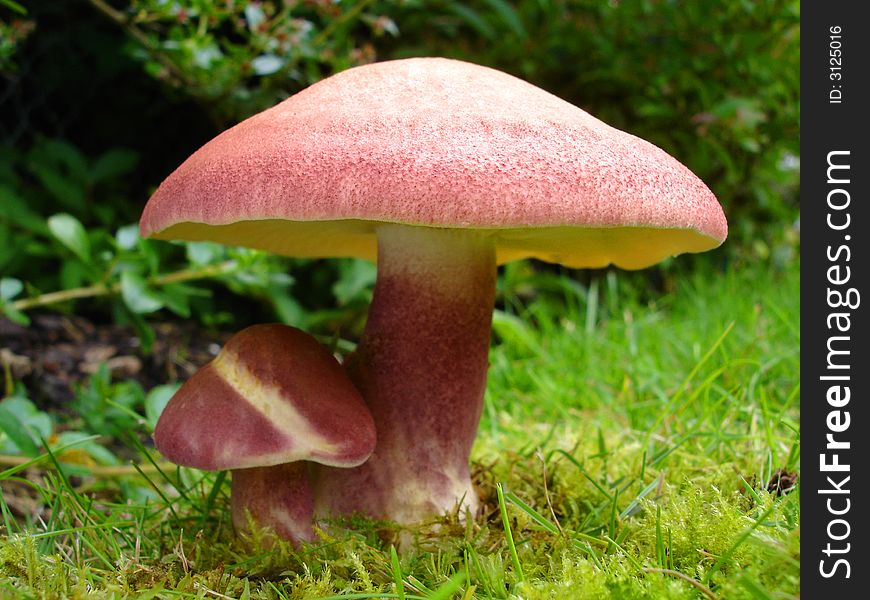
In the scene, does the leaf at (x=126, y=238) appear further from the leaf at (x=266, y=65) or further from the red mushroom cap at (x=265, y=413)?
the red mushroom cap at (x=265, y=413)

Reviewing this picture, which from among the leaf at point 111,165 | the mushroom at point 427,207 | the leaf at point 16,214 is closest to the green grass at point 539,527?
the mushroom at point 427,207

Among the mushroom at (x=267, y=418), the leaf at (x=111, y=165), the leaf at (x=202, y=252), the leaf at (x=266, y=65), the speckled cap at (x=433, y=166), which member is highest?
the leaf at (x=266, y=65)

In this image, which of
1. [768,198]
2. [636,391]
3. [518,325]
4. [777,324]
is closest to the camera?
[636,391]

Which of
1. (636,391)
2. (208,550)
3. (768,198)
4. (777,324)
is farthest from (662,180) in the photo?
(768,198)

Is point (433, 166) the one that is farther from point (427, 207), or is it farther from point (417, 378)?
point (417, 378)

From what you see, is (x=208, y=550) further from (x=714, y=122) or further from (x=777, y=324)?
(x=714, y=122)

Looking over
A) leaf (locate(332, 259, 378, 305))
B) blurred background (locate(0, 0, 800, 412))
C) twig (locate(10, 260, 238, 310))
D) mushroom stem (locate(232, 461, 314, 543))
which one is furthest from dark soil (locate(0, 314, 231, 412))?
mushroom stem (locate(232, 461, 314, 543))
